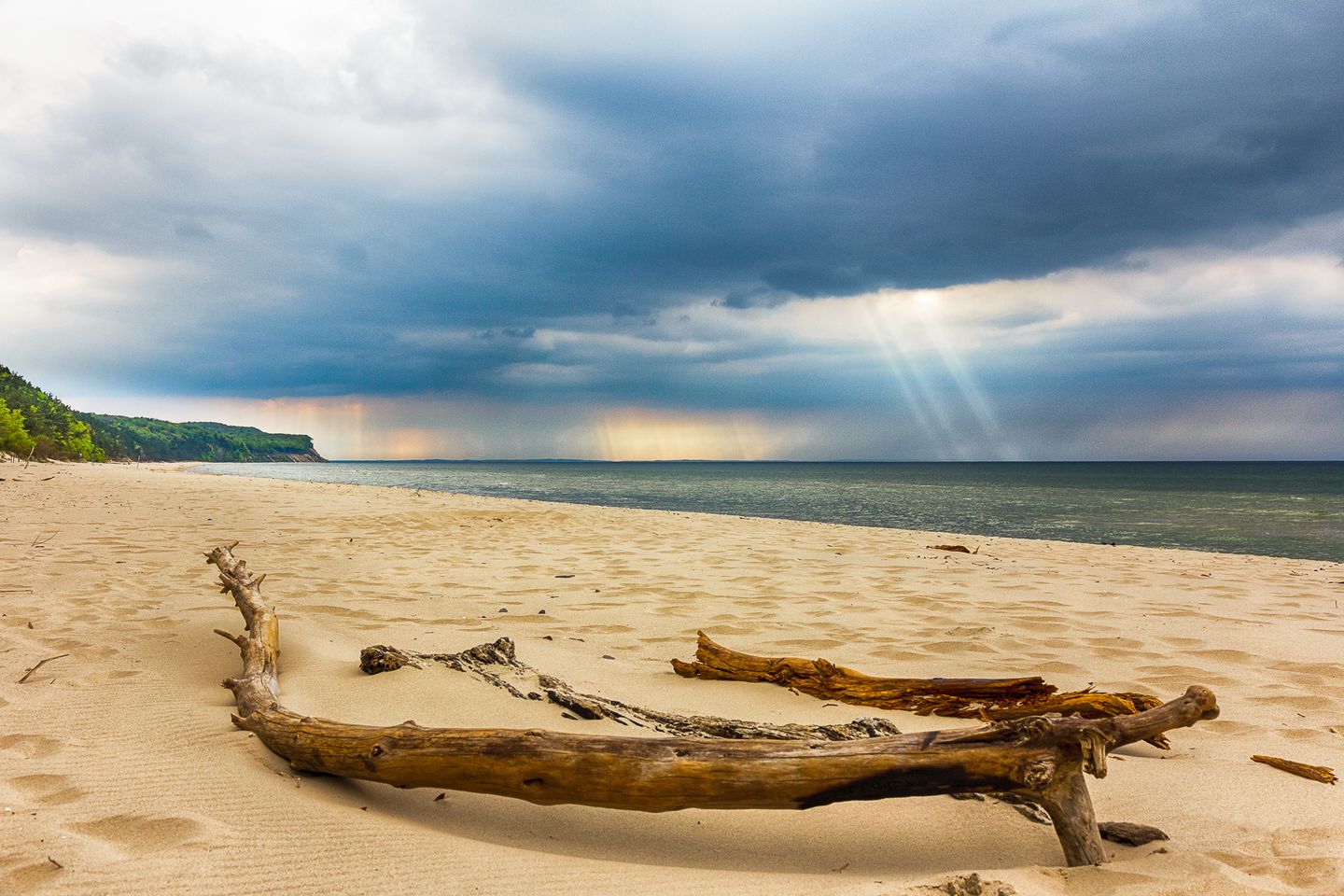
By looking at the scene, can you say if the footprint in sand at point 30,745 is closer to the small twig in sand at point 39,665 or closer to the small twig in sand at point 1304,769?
the small twig in sand at point 39,665

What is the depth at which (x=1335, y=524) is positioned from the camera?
22.7m

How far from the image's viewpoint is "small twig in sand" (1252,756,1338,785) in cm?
309

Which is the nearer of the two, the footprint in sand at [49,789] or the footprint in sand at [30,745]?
the footprint in sand at [49,789]

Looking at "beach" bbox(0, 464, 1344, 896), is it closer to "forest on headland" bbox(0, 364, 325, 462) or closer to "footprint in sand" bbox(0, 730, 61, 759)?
"footprint in sand" bbox(0, 730, 61, 759)

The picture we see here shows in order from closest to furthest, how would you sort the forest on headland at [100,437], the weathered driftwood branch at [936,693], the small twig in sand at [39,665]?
the weathered driftwood branch at [936,693]
the small twig in sand at [39,665]
the forest on headland at [100,437]

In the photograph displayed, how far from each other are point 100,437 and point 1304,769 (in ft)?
379

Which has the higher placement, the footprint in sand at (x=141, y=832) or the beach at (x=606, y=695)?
the footprint in sand at (x=141, y=832)

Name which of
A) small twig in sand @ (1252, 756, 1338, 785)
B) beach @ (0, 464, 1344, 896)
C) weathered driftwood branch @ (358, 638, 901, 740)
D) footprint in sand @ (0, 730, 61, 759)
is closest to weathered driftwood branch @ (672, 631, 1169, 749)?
beach @ (0, 464, 1344, 896)

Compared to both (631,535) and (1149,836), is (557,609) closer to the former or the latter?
(1149,836)

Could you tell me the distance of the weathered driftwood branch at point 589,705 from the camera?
323cm

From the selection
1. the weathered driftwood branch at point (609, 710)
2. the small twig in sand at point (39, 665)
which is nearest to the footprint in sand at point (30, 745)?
the small twig in sand at point (39, 665)

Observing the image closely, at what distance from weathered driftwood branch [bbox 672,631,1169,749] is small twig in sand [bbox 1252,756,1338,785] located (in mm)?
415

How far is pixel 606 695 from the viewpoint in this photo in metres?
4.31

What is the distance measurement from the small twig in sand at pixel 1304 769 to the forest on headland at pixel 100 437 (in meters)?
47.4
